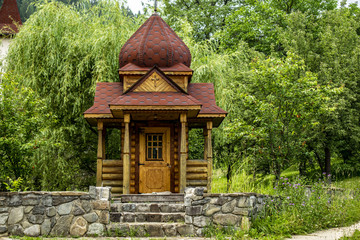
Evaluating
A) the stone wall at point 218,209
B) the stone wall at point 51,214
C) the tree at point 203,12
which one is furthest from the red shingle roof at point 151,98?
the tree at point 203,12

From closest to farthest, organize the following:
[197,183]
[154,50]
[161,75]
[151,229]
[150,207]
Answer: [151,229] < [150,207] < [161,75] < [197,183] < [154,50]

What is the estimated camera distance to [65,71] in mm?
15562

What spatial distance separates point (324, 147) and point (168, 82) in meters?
10.7

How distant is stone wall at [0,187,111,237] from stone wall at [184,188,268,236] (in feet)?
5.71

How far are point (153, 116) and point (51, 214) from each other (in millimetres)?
4998

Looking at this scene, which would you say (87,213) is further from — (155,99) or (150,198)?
(155,99)

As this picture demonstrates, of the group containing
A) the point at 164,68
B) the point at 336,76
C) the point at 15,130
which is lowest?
the point at 15,130

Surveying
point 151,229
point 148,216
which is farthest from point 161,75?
point 151,229

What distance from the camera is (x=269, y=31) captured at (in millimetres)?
29453

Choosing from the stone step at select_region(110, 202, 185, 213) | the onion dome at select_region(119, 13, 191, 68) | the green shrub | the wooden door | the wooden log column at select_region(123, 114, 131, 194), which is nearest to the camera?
the green shrub

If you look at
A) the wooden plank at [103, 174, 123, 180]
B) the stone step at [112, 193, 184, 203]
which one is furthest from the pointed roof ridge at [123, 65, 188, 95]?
the stone step at [112, 193, 184, 203]

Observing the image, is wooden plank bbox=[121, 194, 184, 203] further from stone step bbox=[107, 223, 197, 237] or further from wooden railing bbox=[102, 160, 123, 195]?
wooden railing bbox=[102, 160, 123, 195]

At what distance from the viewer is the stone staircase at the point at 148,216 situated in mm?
9016

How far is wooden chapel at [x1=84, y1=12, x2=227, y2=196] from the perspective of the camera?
12.3 metres
